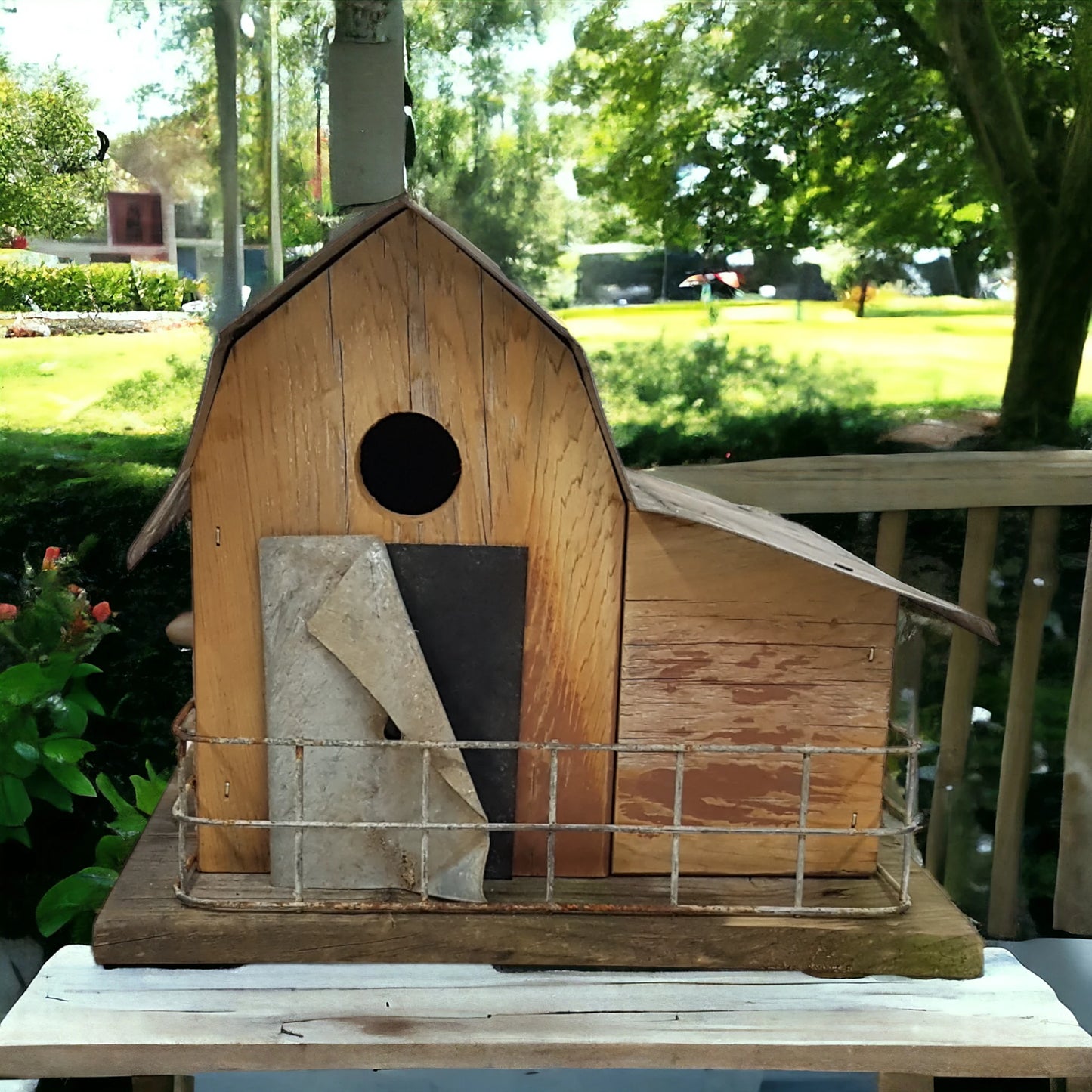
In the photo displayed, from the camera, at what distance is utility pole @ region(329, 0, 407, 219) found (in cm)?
113

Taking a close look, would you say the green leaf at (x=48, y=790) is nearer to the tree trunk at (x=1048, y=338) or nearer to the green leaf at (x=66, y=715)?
the green leaf at (x=66, y=715)

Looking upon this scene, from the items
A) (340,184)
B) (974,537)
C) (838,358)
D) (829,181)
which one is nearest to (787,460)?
(838,358)

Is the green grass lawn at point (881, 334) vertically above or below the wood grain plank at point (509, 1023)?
above

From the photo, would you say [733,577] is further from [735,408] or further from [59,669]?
[59,669]

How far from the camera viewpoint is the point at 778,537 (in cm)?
80

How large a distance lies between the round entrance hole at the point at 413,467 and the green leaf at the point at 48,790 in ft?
2.96

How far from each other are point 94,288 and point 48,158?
0.20 metres

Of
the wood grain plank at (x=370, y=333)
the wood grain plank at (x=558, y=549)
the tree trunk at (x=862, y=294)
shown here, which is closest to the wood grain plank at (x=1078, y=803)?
the tree trunk at (x=862, y=294)

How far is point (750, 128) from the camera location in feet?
5.02

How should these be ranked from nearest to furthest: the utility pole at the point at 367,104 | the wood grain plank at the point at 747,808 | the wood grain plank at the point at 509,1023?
the wood grain plank at the point at 509,1023 < the wood grain plank at the point at 747,808 < the utility pole at the point at 367,104

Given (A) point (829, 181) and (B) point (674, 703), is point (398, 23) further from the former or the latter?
(B) point (674, 703)

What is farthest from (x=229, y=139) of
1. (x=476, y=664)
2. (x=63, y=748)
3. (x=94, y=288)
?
(x=476, y=664)

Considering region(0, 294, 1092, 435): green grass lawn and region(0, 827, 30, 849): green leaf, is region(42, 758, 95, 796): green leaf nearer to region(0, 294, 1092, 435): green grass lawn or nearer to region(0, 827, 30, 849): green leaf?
region(0, 827, 30, 849): green leaf

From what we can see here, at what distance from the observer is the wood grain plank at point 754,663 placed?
2.38 feet
